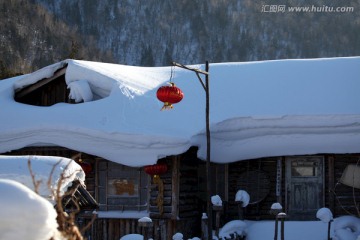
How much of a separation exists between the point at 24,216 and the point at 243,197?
42.0 ft

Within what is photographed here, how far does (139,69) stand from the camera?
69.4 ft

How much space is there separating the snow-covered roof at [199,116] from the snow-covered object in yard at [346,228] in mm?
1462

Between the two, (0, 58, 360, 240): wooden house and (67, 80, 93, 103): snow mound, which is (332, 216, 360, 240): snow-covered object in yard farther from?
(67, 80, 93, 103): snow mound

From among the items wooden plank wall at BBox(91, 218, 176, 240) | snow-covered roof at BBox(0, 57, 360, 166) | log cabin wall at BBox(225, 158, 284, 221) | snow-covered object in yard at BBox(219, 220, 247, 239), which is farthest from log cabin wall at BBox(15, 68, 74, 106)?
snow-covered object in yard at BBox(219, 220, 247, 239)

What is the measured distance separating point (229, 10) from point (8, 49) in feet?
130

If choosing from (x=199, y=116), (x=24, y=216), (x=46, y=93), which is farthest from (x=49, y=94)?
(x=24, y=216)

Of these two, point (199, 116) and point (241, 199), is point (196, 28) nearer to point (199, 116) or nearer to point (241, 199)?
point (199, 116)

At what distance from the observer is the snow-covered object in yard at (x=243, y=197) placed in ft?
53.4

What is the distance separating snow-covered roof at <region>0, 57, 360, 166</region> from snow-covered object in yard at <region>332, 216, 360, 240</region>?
1.46 meters


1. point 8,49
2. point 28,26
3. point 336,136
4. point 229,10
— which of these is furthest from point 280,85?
point 229,10

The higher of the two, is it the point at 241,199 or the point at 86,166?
the point at 86,166

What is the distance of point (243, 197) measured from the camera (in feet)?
53.5

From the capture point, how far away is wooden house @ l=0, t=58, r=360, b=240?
16625 millimetres

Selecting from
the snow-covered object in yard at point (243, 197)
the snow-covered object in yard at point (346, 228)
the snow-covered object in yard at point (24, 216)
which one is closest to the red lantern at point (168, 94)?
the snow-covered object in yard at point (243, 197)
